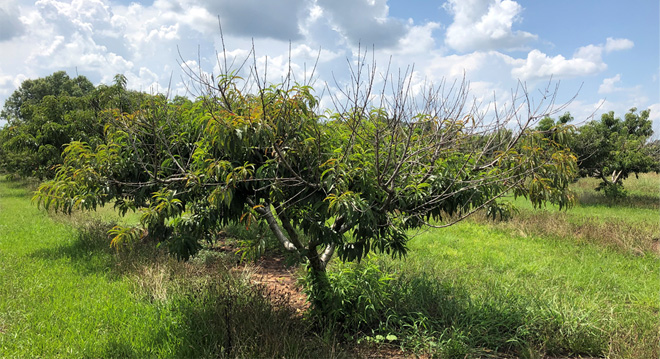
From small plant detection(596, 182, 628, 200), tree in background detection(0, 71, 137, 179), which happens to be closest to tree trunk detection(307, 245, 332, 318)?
tree in background detection(0, 71, 137, 179)

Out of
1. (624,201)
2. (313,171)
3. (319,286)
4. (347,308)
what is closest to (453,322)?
(347,308)

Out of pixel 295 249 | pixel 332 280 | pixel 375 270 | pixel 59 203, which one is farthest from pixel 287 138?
pixel 59 203

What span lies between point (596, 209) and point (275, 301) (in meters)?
15.5

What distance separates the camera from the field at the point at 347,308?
4.14m

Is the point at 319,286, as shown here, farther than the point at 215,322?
Yes

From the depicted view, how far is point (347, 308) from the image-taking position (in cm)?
469

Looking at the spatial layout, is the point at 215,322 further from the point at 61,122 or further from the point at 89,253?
the point at 61,122

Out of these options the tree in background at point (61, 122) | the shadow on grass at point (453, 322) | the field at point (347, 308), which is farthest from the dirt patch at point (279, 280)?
the tree in background at point (61, 122)

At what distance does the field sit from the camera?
4.14 meters

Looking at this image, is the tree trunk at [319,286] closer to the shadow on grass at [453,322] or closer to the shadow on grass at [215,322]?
the shadow on grass at [453,322]

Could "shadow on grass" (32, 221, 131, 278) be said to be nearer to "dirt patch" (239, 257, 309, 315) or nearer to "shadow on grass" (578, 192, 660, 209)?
"dirt patch" (239, 257, 309, 315)

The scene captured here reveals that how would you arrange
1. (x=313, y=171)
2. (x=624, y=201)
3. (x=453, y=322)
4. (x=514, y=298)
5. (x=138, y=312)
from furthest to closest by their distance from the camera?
1. (x=624, y=201)
2. (x=514, y=298)
3. (x=138, y=312)
4. (x=453, y=322)
5. (x=313, y=171)

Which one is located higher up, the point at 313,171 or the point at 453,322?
the point at 313,171

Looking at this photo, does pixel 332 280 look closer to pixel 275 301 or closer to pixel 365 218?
pixel 275 301
